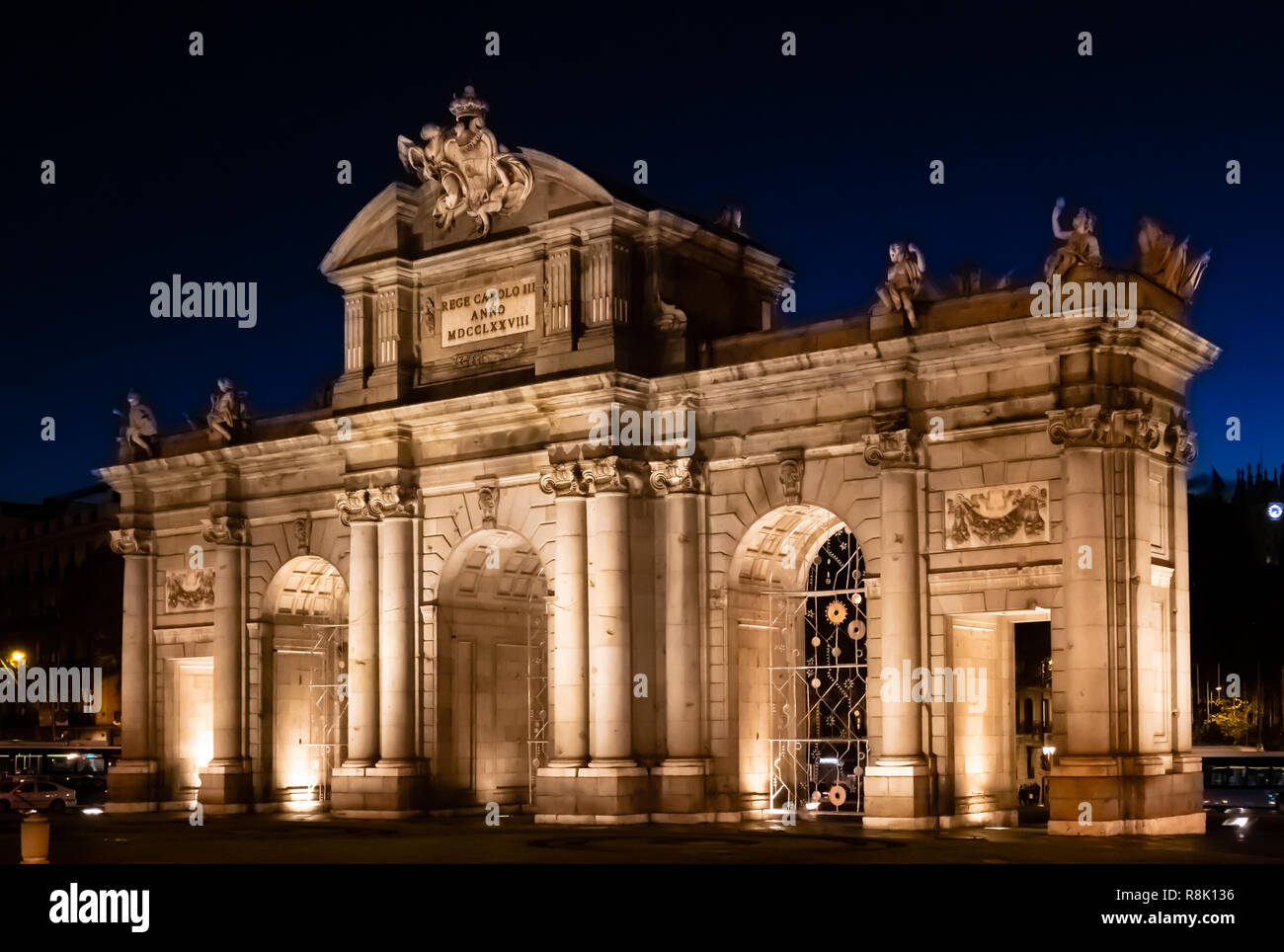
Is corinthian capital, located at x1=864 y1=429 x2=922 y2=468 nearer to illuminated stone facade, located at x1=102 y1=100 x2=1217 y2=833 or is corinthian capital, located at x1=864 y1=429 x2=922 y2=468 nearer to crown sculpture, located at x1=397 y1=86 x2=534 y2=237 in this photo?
illuminated stone facade, located at x1=102 y1=100 x2=1217 y2=833

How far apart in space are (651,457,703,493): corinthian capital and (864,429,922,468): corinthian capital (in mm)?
4797

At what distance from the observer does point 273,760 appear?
53281 mm

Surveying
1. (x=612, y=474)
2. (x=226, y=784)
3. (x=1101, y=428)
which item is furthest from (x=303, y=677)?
(x=1101, y=428)

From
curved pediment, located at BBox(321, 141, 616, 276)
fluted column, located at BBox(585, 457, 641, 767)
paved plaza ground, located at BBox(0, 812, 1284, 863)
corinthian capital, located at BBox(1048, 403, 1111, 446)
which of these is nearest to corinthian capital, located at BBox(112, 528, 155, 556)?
curved pediment, located at BBox(321, 141, 616, 276)

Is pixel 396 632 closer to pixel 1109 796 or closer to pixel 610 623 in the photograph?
pixel 610 623

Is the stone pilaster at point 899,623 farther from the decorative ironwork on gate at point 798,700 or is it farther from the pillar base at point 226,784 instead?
the pillar base at point 226,784

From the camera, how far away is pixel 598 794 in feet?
142

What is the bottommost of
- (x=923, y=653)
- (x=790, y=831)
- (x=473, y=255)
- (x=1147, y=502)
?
(x=790, y=831)

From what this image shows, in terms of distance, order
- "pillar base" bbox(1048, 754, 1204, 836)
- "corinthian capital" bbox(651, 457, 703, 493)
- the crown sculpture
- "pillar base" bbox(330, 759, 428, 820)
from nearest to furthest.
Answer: "pillar base" bbox(1048, 754, 1204, 836)
"corinthian capital" bbox(651, 457, 703, 493)
the crown sculpture
"pillar base" bbox(330, 759, 428, 820)

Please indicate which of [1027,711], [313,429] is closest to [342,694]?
[313,429]

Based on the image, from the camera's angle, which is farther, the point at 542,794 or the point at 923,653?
the point at 542,794

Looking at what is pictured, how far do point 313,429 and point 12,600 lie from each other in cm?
7092

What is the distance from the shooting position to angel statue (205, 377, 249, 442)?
176ft
